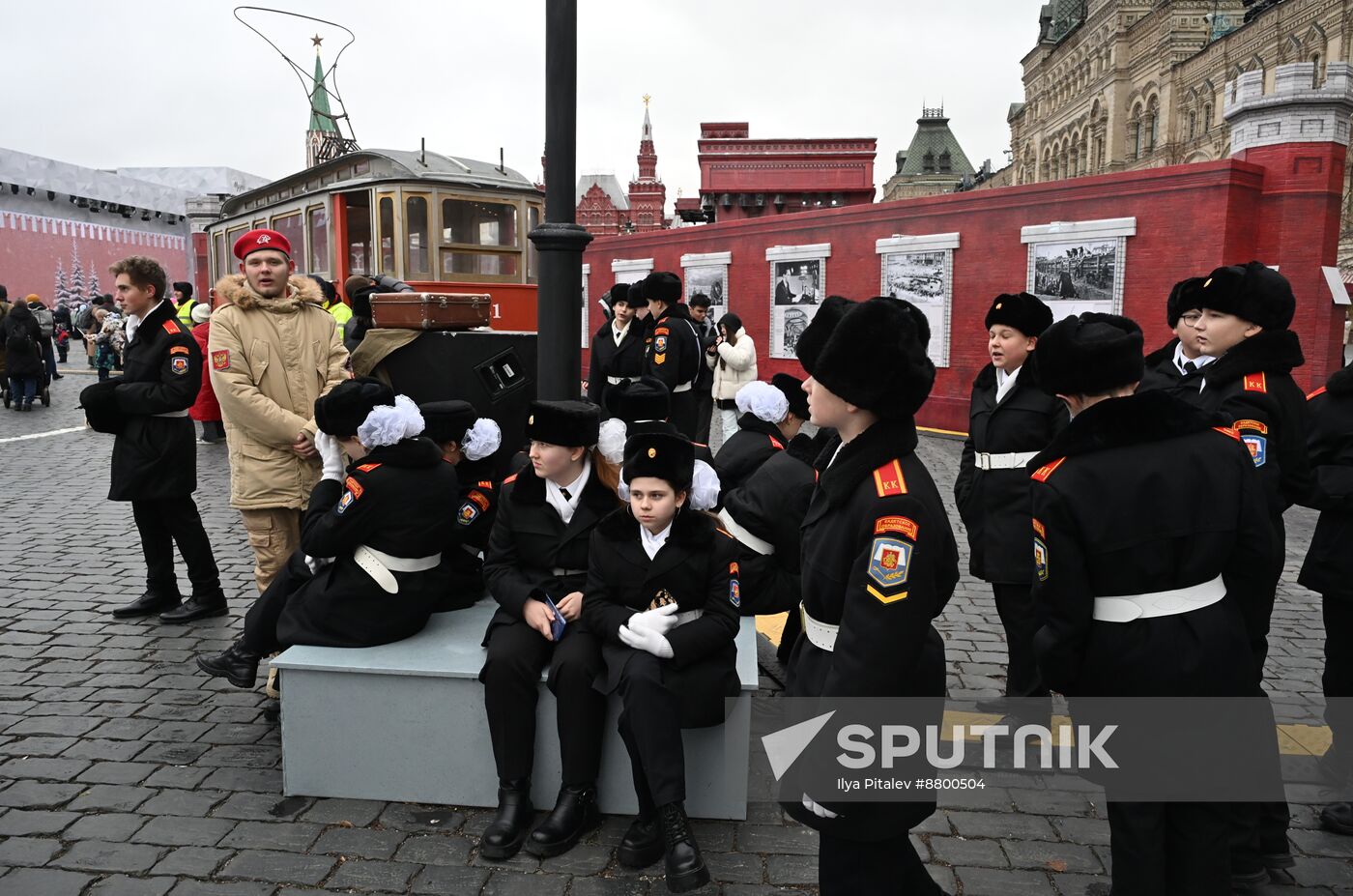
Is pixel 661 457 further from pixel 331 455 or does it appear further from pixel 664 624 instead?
pixel 331 455

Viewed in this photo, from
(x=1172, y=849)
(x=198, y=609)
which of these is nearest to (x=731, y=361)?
(x=198, y=609)

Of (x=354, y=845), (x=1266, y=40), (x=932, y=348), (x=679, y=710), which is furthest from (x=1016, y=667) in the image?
(x=1266, y=40)

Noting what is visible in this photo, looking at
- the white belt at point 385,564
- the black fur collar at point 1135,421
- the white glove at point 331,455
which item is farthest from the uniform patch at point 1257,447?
the white glove at point 331,455

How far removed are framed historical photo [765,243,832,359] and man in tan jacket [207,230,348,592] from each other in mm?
12949

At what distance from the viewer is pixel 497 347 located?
18.4 feet

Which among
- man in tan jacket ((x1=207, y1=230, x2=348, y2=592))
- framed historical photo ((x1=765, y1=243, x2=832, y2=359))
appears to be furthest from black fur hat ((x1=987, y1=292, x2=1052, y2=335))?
framed historical photo ((x1=765, y1=243, x2=832, y2=359))

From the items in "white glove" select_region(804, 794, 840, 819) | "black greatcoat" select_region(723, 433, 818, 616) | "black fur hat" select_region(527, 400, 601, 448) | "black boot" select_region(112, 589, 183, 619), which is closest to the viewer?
"white glove" select_region(804, 794, 840, 819)

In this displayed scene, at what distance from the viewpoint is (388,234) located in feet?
34.3

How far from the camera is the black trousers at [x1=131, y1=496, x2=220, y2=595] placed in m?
5.48

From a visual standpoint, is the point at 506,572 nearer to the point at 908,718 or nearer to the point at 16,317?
the point at 908,718

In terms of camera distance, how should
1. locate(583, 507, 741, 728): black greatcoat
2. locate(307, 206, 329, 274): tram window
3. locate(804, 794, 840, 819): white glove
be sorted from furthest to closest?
locate(307, 206, 329, 274): tram window
locate(583, 507, 741, 728): black greatcoat
locate(804, 794, 840, 819): white glove

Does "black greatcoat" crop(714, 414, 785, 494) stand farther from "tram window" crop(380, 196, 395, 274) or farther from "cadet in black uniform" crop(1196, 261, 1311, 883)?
"tram window" crop(380, 196, 395, 274)

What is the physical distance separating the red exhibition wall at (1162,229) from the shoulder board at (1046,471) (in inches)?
436

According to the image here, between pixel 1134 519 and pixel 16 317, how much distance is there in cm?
1754
